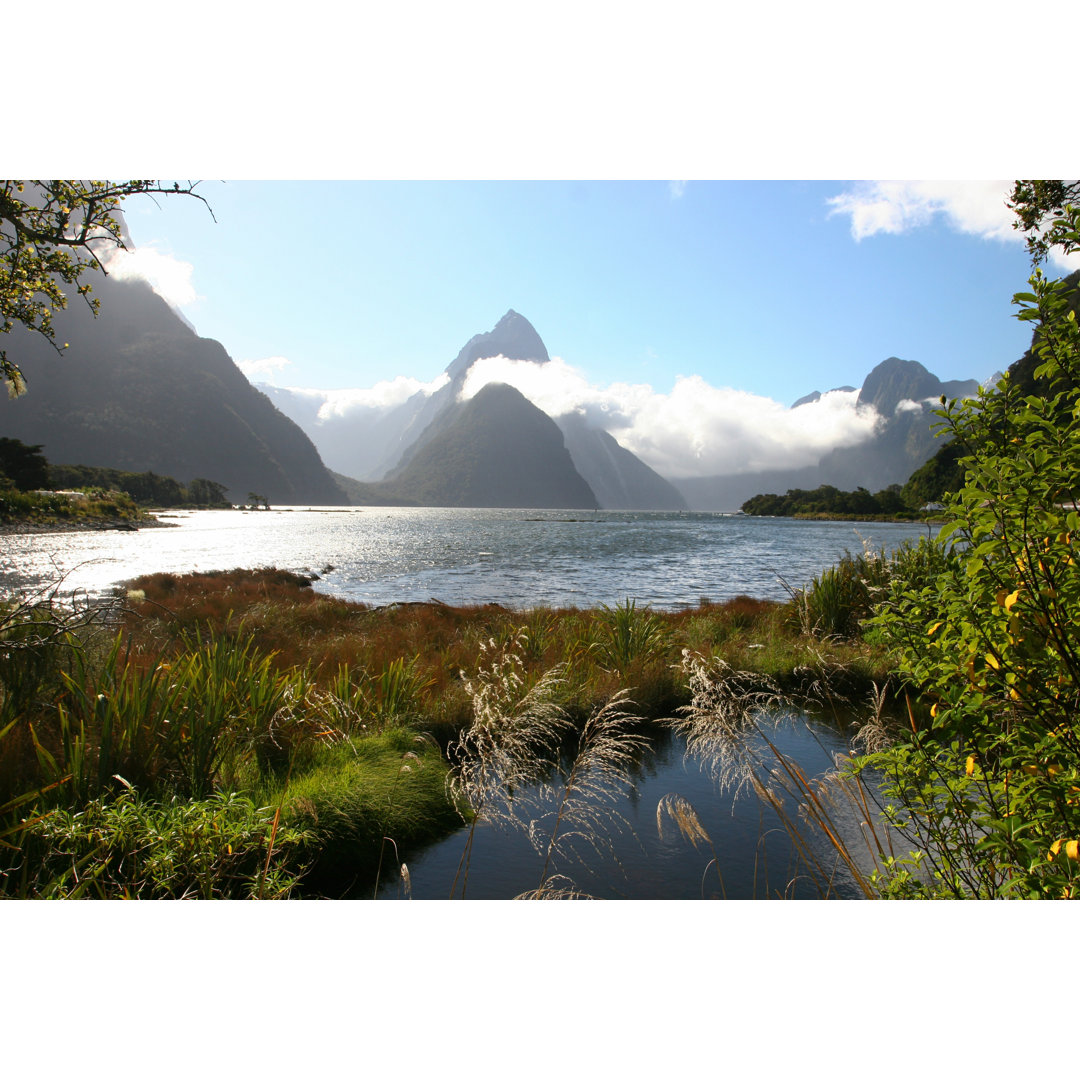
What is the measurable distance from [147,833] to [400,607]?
25.7 ft

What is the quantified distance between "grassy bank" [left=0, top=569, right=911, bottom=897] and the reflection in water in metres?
0.37

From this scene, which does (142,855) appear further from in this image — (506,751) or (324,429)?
(324,429)

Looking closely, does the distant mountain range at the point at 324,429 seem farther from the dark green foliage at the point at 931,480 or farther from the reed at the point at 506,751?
the reed at the point at 506,751

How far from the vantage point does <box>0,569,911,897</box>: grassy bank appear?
2873mm

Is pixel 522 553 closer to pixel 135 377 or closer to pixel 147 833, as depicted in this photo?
pixel 135 377

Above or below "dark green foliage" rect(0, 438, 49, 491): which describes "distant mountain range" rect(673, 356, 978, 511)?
above

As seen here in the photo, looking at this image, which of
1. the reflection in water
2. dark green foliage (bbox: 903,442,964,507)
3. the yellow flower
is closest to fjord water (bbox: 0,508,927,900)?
the reflection in water

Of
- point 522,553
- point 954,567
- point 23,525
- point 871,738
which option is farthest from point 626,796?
point 522,553

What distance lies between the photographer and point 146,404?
9.99 meters

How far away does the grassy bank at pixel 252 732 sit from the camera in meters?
2.87

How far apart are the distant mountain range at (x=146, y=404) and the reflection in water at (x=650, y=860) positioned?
5.99 m

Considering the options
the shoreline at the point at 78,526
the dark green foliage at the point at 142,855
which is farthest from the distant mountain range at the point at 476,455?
the dark green foliage at the point at 142,855

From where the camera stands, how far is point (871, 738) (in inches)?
123

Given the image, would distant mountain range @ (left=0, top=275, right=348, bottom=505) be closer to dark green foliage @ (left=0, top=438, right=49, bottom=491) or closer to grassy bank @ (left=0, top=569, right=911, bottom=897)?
dark green foliage @ (left=0, top=438, right=49, bottom=491)
